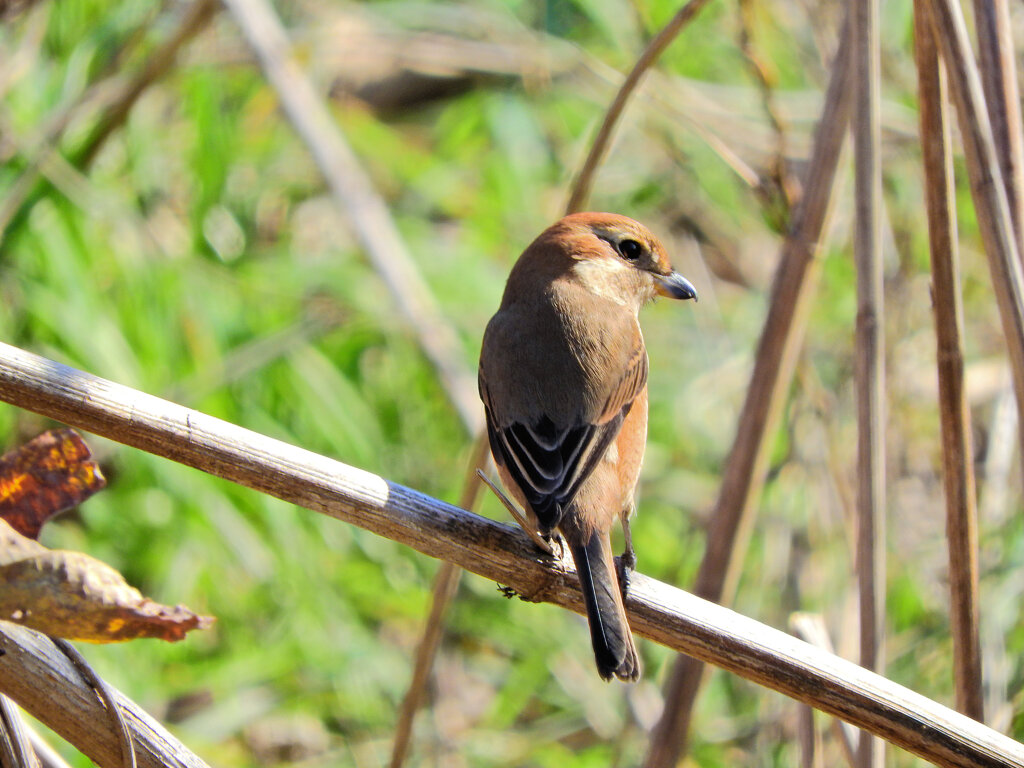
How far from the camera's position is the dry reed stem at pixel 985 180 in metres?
1.69

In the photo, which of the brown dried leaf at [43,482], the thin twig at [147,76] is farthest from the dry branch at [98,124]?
the brown dried leaf at [43,482]

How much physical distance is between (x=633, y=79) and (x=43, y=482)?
1.30 m

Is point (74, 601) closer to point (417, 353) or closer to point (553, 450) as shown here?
point (553, 450)

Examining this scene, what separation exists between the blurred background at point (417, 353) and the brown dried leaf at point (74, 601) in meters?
1.96

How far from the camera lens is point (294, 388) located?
3.74 m

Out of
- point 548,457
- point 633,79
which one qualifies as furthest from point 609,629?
point 633,79

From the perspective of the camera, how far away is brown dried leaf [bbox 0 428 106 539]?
57.6 inches

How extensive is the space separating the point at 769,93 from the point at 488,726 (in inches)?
92.1

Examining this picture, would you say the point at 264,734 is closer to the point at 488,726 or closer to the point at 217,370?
the point at 488,726

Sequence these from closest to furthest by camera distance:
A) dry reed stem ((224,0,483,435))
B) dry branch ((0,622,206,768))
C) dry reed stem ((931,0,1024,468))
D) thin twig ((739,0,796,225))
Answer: dry branch ((0,622,206,768))
dry reed stem ((931,0,1024,468))
thin twig ((739,0,796,225))
dry reed stem ((224,0,483,435))

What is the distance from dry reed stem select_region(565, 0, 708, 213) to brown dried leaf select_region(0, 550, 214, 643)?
1248 mm

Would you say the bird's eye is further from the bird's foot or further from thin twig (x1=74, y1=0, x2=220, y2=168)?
thin twig (x1=74, y1=0, x2=220, y2=168)

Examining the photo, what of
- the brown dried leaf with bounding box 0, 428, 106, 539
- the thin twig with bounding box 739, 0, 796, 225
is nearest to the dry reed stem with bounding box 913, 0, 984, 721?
the thin twig with bounding box 739, 0, 796, 225

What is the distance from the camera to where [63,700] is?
1410 millimetres
